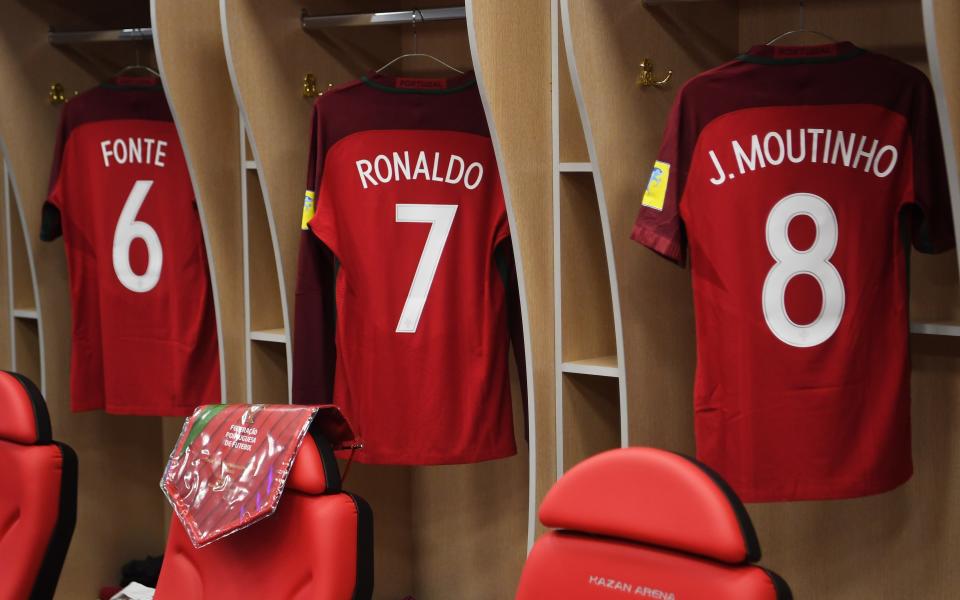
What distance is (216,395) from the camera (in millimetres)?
3131

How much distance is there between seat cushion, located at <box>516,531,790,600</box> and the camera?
1.32 meters

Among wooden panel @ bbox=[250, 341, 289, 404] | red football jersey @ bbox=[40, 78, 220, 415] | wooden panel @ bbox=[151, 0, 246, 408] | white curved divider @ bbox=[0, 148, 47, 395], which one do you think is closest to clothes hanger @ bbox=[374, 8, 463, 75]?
wooden panel @ bbox=[151, 0, 246, 408]

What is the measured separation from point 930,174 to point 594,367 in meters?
0.76

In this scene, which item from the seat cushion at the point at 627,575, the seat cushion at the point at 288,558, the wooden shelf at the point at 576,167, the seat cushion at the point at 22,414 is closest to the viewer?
the seat cushion at the point at 627,575

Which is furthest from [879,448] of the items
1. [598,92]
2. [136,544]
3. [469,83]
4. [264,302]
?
[136,544]

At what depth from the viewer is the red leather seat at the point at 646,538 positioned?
1330 millimetres

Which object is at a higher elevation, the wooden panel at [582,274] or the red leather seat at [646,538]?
the wooden panel at [582,274]

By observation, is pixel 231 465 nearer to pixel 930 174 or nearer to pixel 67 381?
pixel 930 174

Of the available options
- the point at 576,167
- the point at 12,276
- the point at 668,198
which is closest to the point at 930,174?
the point at 668,198

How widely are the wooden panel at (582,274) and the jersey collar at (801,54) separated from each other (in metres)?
0.47

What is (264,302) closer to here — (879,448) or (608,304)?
(608,304)

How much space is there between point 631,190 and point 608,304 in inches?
12.9

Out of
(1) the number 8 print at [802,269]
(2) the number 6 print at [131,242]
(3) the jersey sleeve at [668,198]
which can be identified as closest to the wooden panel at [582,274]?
(3) the jersey sleeve at [668,198]

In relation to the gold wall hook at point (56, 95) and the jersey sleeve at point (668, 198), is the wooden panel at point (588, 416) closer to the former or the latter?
the jersey sleeve at point (668, 198)
